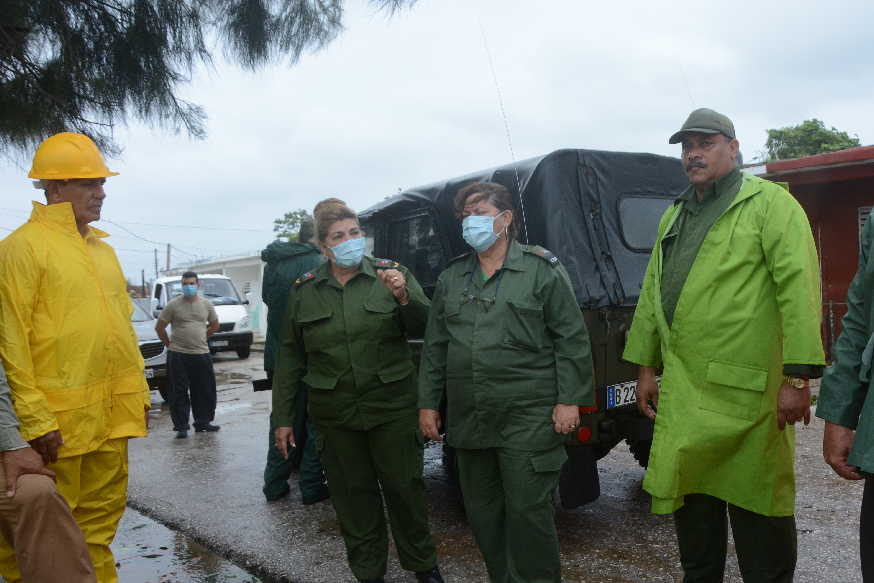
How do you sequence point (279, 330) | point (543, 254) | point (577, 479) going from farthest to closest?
point (279, 330) → point (577, 479) → point (543, 254)

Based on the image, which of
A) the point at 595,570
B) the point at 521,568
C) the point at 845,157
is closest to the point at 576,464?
the point at 595,570

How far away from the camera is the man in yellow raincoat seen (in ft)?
9.36

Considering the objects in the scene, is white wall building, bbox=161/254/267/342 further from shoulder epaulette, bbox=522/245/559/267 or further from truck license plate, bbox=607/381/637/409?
shoulder epaulette, bbox=522/245/559/267

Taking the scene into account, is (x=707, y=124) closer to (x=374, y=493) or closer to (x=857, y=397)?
(x=857, y=397)

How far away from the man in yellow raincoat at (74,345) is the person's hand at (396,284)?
1137 mm

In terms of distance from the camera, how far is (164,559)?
14.4 ft

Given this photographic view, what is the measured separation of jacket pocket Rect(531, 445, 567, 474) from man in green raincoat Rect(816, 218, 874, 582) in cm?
112

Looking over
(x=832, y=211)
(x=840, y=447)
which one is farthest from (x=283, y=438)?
(x=832, y=211)

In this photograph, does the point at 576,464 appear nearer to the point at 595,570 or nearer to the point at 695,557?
the point at 595,570

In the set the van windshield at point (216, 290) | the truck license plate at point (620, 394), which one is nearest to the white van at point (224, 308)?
the van windshield at point (216, 290)

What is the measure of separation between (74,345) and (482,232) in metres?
1.72

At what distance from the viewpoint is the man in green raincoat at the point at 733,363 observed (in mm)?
2637

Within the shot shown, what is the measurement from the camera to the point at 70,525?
2.61 meters

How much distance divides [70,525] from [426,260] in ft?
11.2
